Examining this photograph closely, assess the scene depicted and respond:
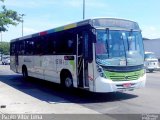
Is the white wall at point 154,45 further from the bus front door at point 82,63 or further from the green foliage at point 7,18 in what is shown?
the bus front door at point 82,63

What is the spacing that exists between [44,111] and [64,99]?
278 cm

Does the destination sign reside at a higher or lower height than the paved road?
higher

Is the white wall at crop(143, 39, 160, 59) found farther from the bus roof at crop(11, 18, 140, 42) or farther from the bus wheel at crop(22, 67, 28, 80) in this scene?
the bus roof at crop(11, 18, 140, 42)

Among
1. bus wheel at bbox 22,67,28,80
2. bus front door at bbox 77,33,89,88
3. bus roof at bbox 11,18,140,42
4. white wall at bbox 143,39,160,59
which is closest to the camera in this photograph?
bus roof at bbox 11,18,140,42

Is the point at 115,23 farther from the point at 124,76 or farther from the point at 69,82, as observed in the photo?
the point at 69,82

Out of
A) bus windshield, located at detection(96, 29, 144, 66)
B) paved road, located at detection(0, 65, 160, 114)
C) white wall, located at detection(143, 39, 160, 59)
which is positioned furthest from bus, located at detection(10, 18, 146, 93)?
white wall, located at detection(143, 39, 160, 59)

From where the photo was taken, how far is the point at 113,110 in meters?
10.6

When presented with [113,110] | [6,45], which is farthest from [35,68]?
[6,45]

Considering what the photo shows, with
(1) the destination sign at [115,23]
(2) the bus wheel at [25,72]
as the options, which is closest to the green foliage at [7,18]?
(2) the bus wheel at [25,72]

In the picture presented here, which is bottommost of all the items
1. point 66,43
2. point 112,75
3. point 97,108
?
point 97,108

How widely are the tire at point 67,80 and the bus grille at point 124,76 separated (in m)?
2.65

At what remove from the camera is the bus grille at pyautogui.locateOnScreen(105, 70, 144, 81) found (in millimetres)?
12130

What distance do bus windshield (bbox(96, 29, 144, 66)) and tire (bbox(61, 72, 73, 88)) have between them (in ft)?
8.81

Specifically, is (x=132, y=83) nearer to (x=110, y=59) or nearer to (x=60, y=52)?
Result: (x=110, y=59)
